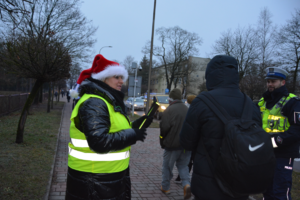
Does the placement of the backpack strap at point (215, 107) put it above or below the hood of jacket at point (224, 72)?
below

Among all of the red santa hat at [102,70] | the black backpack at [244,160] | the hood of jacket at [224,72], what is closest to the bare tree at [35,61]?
the red santa hat at [102,70]

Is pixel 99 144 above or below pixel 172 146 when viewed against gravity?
above

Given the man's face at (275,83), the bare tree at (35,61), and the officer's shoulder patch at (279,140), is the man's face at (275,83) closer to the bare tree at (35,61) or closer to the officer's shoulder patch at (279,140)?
the officer's shoulder patch at (279,140)

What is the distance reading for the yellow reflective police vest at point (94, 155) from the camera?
6.81 feet

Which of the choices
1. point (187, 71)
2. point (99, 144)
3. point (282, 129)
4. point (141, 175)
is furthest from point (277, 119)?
point (187, 71)

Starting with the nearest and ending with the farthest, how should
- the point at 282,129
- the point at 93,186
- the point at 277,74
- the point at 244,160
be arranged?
the point at 244,160
the point at 93,186
the point at 282,129
the point at 277,74

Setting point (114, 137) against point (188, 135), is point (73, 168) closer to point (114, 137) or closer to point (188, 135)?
point (114, 137)

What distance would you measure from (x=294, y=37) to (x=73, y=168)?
94.9ft

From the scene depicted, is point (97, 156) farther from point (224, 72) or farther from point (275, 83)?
point (275, 83)

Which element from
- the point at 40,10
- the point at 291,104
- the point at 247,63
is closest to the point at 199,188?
the point at 291,104

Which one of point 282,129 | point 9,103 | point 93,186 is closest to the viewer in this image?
point 93,186

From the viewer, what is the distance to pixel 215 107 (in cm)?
207

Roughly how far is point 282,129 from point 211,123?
1.63 m

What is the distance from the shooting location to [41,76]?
7.61 metres
